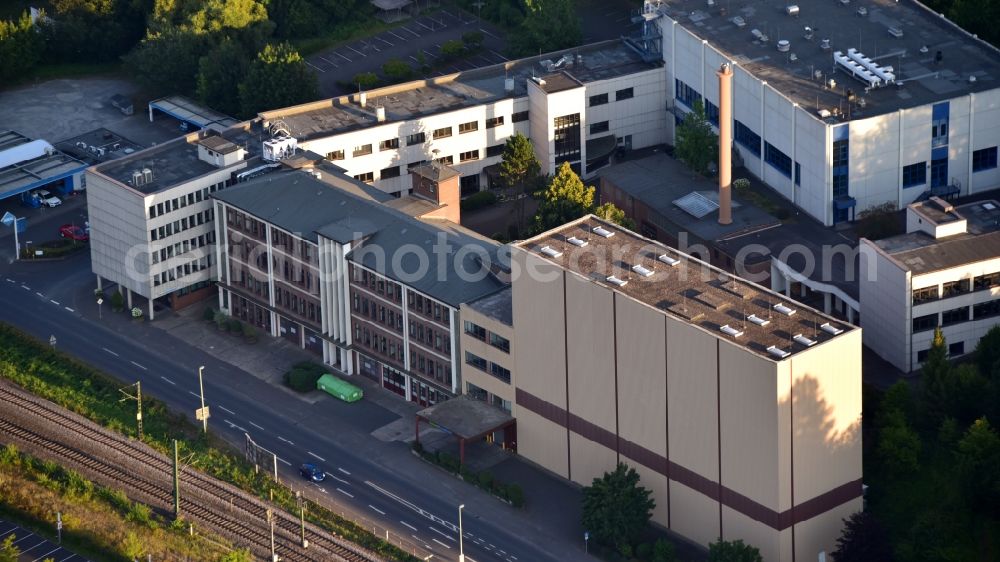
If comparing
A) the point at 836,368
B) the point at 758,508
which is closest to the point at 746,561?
the point at 758,508

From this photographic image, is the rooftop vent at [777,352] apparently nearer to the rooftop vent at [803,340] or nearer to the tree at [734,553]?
the rooftop vent at [803,340]

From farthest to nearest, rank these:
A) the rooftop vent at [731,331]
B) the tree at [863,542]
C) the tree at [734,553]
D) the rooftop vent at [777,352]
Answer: the rooftop vent at [731,331], the tree at [734,553], the tree at [863,542], the rooftop vent at [777,352]

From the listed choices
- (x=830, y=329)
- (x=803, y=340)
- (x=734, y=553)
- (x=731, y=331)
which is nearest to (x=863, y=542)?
(x=734, y=553)

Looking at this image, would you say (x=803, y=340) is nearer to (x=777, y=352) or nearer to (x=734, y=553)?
(x=777, y=352)

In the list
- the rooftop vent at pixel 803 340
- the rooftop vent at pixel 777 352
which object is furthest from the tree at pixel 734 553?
the rooftop vent at pixel 803 340

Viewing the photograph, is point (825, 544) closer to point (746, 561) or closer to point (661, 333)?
point (746, 561)

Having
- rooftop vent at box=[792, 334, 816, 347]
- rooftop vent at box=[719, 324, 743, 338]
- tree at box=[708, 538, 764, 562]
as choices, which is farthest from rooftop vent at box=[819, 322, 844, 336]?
tree at box=[708, 538, 764, 562]
